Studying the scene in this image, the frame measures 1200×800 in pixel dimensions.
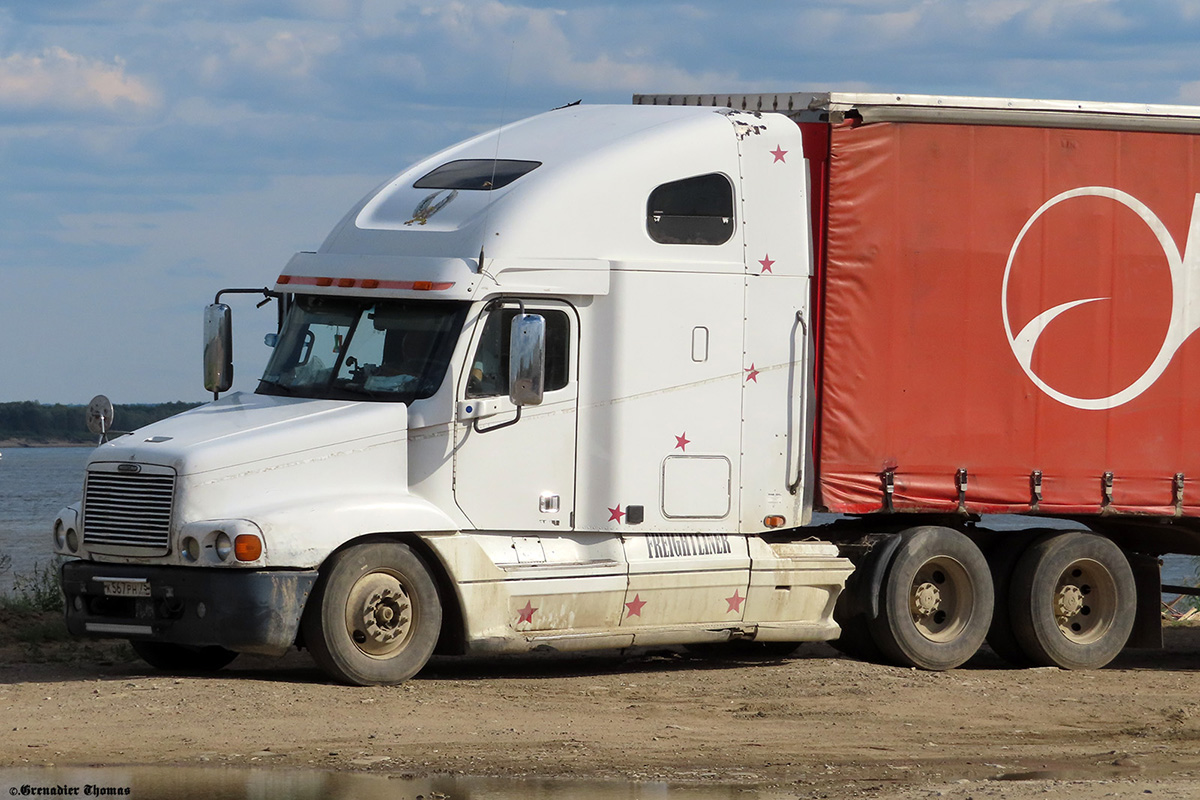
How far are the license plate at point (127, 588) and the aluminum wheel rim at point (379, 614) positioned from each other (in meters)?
1.27

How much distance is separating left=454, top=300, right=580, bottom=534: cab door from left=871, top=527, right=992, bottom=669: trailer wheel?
270cm

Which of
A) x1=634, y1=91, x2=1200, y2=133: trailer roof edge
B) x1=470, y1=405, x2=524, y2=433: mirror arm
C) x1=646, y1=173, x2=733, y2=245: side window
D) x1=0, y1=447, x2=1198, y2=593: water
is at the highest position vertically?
x1=634, y1=91, x2=1200, y2=133: trailer roof edge

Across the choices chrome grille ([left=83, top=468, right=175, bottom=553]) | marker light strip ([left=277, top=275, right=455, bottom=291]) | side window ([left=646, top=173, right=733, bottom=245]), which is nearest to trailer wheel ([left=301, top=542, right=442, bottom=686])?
chrome grille ([left=83, top=468, right=175, bottom=553])

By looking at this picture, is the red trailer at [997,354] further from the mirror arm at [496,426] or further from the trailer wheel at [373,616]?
the trailer wheel at [373,616]

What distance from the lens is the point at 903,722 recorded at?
445 inches

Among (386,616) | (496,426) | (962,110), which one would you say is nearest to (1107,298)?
(962,110)

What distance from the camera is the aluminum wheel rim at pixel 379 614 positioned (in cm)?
1163

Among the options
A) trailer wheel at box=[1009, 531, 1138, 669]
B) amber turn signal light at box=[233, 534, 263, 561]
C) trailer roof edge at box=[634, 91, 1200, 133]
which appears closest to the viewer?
amber turn signal light at box=[233, 534, 263, 561]

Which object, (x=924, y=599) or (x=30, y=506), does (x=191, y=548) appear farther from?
(x=30, y=506)

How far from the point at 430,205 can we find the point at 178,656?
3.62 metres

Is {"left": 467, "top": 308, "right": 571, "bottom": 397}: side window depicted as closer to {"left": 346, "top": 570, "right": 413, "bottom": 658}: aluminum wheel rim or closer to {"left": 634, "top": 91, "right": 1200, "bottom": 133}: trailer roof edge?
{"left": 346, "top": 570, "right": 413, "bottom": 658}: aluminum wheel rim

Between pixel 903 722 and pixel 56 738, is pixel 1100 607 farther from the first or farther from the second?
pixel 56 738

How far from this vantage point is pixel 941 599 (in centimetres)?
1395

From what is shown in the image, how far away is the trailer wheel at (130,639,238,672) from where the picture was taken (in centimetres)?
1254
